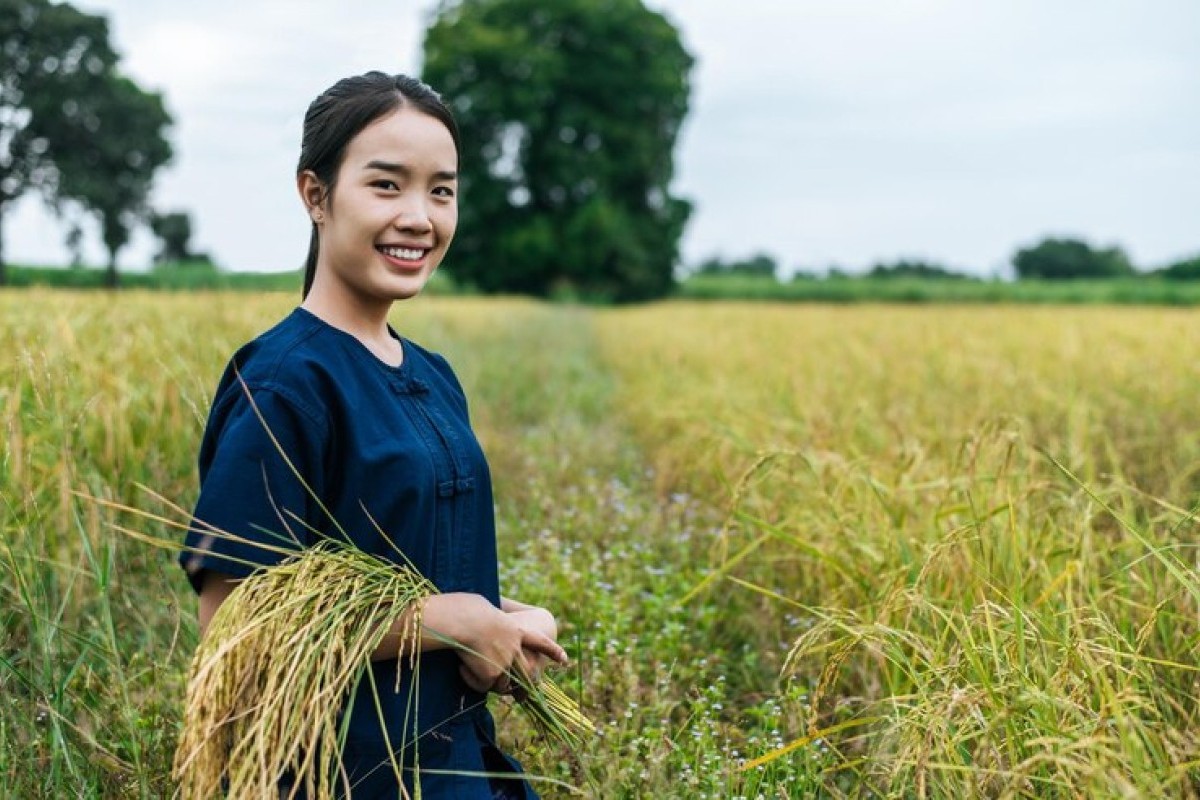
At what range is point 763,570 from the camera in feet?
11.1

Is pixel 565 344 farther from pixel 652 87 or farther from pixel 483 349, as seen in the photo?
pixel 652 87

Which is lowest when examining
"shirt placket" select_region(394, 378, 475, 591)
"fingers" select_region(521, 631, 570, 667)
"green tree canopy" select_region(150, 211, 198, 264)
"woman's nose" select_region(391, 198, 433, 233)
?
"fingers" select_region(521, 631, 570, 667)

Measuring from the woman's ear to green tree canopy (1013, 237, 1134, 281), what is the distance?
226 feet

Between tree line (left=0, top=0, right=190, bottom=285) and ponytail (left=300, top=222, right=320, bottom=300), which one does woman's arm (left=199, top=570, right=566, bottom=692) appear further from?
tree line (left=0, top=0, right=190, bottom=285)

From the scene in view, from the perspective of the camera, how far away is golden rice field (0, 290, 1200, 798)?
6.05 feet

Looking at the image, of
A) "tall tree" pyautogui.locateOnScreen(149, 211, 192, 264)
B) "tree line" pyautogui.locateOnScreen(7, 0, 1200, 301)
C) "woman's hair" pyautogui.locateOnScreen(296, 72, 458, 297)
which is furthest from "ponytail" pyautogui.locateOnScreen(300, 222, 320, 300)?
"tall tree" pyautogui.locateOnScreen(149, 211, 192, 264)

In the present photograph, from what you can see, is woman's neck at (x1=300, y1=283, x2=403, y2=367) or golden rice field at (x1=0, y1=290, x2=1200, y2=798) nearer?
woman's neck at (x1=300, y1=283, x2=403, y2=367)

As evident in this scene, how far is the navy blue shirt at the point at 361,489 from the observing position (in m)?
1.35

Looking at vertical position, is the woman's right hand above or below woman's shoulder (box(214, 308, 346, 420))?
below

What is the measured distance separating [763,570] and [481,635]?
2.07 m

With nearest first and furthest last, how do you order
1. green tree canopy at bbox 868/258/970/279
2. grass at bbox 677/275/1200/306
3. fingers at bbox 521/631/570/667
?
1. fingers at bbox 521/631/570/667
2. grass at bbox 677/275/1200/306
3. green tree canopy at bbox 868/258/970/279

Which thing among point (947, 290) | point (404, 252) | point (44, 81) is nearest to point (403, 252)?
point (404, 252)

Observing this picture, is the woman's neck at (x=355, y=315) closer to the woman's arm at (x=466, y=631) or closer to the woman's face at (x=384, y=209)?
the woman's face at (x=384, y=209)

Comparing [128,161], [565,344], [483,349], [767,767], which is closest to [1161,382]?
[767,767]
